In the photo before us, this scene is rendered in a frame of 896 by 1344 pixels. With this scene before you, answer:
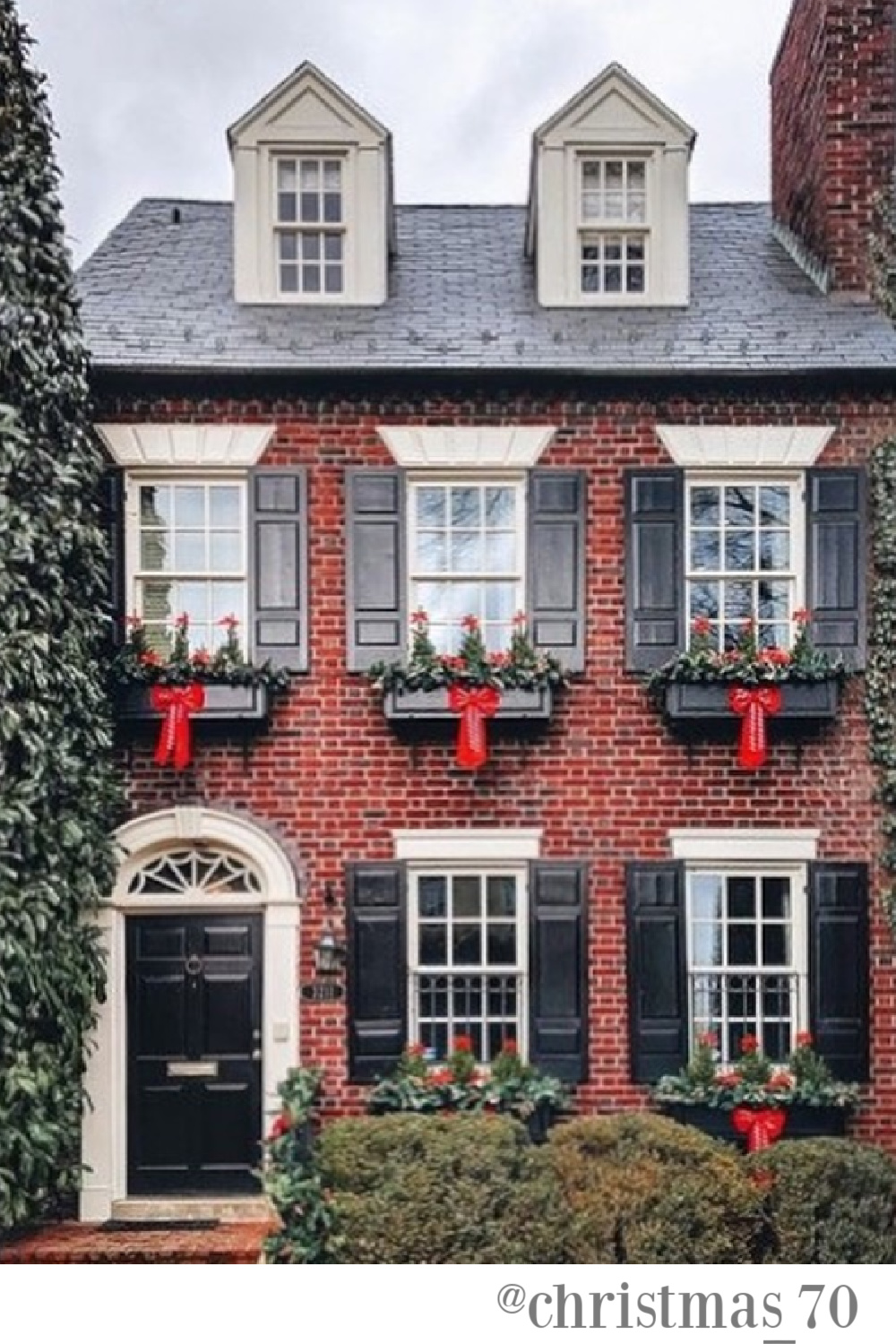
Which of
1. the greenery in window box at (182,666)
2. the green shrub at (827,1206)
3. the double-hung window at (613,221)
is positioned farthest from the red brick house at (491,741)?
the green shrub at (827,1206)

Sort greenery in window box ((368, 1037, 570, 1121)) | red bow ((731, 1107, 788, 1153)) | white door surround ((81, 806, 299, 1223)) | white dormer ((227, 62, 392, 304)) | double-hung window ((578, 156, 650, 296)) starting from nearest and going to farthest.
Answer: 1. red bow ((731, 1107, 788, 1153))
2. greenery in window box ((368, 1037, 570, 1121))
3. white door surround ((81, 806, 299, 1223))
4. white dormer ((227, 62, 392, 304))
5. double-hung window ((578, 156, 650, 296))

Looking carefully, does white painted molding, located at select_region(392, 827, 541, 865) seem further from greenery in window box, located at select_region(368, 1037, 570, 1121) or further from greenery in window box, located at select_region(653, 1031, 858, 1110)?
greenery in window box, located at select_region(653, 1031, 858, 1110)

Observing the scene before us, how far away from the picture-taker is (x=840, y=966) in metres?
7.13

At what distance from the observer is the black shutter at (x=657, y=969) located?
7.07 meters

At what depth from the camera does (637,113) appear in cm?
768

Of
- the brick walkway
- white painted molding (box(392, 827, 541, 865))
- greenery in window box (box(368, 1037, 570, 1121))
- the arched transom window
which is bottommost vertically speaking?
the brick walkway

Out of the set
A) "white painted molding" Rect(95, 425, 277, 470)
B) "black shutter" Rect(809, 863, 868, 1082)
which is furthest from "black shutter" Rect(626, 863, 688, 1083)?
"white painted molding" Rect(95, 425, 277, 470)

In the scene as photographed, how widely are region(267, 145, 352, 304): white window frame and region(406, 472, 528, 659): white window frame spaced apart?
1166 mm

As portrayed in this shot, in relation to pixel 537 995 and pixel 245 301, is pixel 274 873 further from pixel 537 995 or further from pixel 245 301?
pixel 245 301

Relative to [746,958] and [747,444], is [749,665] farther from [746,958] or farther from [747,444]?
[746,958]

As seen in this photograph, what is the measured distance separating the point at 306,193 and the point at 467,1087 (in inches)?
189

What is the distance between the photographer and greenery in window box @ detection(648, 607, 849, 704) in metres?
7.05

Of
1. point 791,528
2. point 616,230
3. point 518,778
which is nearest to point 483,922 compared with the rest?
point 518,778
